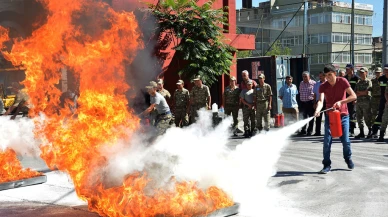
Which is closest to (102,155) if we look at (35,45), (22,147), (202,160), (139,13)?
(202,160)

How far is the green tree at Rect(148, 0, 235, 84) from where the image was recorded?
15852 mm

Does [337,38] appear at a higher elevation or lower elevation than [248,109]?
higher

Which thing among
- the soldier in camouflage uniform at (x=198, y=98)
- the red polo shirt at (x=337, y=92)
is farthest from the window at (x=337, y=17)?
the red polo shirt at (x=337, y=92)

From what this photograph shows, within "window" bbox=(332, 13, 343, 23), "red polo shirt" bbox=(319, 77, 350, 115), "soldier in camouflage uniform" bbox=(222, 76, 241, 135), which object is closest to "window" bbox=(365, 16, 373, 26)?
"window" bbox=(332, 13, 343, 23)

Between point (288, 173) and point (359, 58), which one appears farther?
point (359, 58)

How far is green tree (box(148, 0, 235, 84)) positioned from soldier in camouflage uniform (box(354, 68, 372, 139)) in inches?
Answer: 211

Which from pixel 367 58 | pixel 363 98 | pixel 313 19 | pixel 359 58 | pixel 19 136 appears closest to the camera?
pixel 19 136

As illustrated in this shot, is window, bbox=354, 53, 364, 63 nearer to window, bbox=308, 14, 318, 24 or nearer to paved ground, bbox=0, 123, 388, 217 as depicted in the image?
window, bbox=308, 14, 318, 24

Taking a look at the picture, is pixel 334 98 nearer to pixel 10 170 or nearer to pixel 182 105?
pixel 10 170

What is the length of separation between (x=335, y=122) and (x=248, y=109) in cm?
616

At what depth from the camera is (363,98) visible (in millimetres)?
12766

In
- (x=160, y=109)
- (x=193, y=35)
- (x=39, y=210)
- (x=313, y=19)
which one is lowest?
(x=39, y=210)

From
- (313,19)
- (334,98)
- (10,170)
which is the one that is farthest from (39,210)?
(313,19)

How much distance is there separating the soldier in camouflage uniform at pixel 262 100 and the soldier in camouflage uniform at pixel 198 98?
4.67ft
